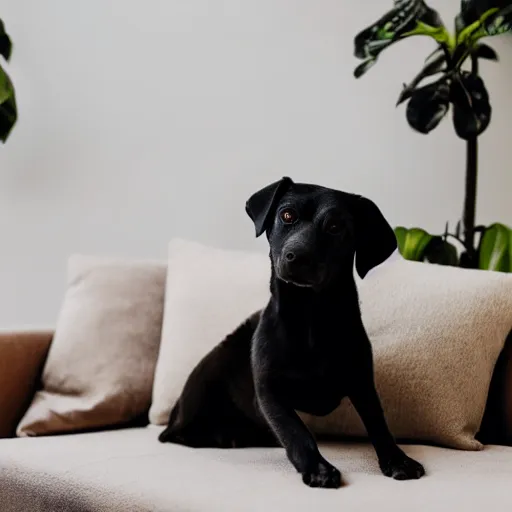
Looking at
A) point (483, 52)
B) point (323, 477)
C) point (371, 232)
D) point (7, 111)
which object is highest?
point (483, 52)

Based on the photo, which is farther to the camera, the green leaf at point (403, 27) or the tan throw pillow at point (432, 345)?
the green leaf at point (403, 27)

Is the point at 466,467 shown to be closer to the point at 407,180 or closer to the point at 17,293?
the point at 407,180

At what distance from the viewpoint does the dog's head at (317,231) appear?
4.29 ft

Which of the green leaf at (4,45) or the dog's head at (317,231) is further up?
the green leaf at (4,45)

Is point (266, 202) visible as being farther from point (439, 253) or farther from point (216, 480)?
point (439, 253)

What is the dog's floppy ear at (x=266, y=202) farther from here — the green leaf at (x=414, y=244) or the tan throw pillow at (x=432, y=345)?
the green leaf at (x=414, y=244)

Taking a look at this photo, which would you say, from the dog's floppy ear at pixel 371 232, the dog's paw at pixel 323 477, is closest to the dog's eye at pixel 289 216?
the dog's floppy ear at pixel 371 232

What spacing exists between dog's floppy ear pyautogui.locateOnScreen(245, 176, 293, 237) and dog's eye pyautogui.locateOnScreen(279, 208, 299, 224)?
0.16ft

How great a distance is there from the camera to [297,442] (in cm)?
130

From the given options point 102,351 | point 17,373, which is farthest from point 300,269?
point 17,373

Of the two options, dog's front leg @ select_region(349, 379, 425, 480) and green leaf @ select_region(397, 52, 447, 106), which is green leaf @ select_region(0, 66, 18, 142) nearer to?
green leaf @ select_region(397, 52, 447, 106)

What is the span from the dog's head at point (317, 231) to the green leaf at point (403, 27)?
2.63 ft

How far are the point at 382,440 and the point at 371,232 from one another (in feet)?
1.16

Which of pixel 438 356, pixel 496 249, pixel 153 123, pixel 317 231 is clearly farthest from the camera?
pixel 153 123
